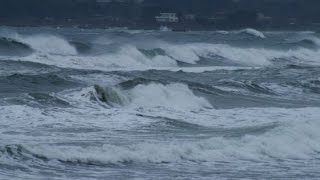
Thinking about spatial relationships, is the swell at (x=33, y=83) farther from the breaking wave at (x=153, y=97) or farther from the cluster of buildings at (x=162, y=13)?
the cluster of buildings at (x=162, y=13)

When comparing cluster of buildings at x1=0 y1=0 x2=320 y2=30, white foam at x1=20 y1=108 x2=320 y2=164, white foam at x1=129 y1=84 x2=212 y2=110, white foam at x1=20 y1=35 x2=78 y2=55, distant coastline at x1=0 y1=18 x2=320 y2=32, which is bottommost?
white foam at x1=20 y1=108 x2=320 y2=164

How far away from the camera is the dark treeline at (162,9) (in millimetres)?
74062

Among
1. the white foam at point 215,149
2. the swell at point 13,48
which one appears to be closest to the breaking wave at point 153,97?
the white foam at point 215,149

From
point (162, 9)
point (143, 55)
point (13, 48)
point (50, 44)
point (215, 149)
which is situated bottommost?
point (215, 149)

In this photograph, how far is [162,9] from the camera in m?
84.9

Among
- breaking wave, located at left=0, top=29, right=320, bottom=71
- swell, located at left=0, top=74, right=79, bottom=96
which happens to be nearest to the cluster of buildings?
breaking wave, located at left=0, top=29, right=320, bottom=71

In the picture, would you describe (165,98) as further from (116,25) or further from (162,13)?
(162,13)

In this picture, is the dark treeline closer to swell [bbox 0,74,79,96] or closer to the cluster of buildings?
the cluster of buildings

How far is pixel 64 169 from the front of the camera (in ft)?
37.8

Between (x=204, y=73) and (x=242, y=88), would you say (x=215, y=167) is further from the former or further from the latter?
(x=204, y=73)

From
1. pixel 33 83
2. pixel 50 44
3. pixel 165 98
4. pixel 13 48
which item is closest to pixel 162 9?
pixel 50 44

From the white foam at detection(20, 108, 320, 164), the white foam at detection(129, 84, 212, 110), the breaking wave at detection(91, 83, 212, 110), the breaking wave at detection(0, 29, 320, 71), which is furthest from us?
the breaking wave at detection(0, 29, 320, 71)

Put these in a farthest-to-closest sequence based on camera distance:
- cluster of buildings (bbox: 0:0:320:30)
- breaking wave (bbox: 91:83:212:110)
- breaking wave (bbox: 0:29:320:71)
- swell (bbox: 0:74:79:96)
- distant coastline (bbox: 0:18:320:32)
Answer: cluster of buildings (bbox: 0:0:320:30) < distant coastline (bbox: 0:18:320:32) < breaking wave (bbox: 0:29:320:71) < swell (bbox: 0:74:79:96) < breaking wave (bbox: 91:83:212:110)

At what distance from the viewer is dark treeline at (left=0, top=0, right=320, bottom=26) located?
243 ft
